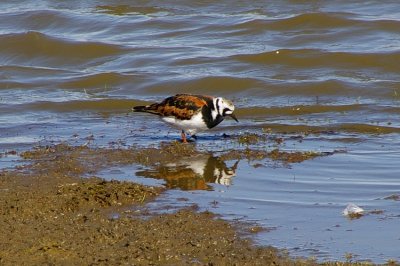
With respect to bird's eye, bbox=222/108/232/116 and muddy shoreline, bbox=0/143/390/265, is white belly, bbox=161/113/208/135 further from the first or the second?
muddy shoreline, bbox=0/143/390/265

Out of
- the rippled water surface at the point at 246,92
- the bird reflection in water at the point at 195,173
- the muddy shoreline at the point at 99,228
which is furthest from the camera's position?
the bird reflection in water at the point at 195,173

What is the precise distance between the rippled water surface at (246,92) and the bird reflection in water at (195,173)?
0.07 feet

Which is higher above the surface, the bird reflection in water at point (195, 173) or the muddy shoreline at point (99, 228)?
the muddy shoreline at point (99, 228)

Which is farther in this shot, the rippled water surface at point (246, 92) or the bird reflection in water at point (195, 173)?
the bird reflection in water at point (195, 173)

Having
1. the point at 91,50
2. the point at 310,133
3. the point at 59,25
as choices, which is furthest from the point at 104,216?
the point at 59,25

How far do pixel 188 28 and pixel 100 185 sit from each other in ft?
32.7

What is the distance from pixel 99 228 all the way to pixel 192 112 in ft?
13.4

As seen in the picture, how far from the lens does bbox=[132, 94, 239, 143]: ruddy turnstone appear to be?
10.9 m

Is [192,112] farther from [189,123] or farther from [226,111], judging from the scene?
[226,111]

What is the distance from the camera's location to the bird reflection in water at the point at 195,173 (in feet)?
29.1

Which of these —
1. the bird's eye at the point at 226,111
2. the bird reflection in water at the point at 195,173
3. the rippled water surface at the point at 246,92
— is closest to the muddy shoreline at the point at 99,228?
the rippled water surface at the point at 246,92

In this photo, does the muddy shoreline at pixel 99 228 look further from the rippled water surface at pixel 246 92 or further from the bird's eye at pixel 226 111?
the bird's eye at pixel 226 111

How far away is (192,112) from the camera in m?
10.9

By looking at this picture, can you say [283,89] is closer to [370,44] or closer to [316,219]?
[370,44]
